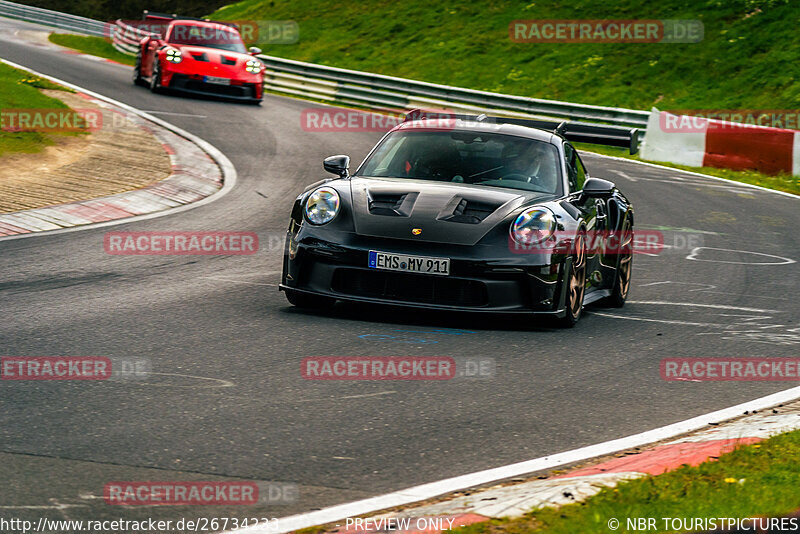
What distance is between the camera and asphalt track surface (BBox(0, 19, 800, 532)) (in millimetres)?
4402

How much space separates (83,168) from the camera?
13.8m

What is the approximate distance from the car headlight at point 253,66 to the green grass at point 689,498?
63.6 feet

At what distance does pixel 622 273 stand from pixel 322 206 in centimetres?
265

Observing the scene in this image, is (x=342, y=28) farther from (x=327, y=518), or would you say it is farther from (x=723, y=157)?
(x=327, y=518)

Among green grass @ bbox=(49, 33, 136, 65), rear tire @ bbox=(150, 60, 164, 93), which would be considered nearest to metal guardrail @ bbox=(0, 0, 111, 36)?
green grass @ bbox=(49, 33, 136, 65)

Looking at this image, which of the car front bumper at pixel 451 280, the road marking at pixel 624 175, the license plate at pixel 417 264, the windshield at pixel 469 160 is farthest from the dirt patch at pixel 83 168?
the road marking at pixel 624 175

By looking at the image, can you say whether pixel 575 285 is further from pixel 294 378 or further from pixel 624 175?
pixel 624 175

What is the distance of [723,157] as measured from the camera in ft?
67.3

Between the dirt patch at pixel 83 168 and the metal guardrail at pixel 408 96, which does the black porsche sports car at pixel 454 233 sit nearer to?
the dirt patch at pixel 83 168

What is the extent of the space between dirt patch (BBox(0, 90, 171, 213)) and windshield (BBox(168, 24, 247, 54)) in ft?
21.7

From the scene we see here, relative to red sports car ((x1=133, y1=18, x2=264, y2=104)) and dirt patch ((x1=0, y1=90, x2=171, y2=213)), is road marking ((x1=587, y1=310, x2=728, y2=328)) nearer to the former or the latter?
dirt patch ((x1=0, y1=90, x2=171, y2=213))

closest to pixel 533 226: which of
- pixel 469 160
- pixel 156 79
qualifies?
pixel 469 160

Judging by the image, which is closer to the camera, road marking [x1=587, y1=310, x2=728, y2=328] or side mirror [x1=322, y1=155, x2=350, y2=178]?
road marking [x1=587, y1=310, x2=728, y2=328]

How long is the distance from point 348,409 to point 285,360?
38.7 inches
